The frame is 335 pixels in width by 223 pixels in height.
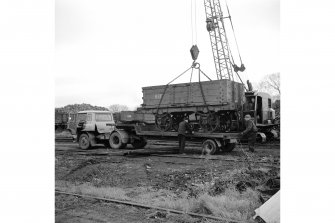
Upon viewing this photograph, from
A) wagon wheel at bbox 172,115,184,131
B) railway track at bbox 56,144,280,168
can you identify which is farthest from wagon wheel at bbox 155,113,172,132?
railway track at bbox 56,144,280,168

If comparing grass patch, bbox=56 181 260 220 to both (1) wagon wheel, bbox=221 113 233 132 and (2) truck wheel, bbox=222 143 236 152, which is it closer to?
(2) truck wheel, bbox=222 143 236 152

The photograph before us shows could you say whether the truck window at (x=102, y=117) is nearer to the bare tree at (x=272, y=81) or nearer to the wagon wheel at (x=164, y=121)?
the wagon wheel at (x=164, y=121)

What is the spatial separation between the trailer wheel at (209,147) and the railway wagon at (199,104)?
0.70m

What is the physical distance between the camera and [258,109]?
9.14 meters

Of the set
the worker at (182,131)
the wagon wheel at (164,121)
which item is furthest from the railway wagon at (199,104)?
the worker at (182,131)

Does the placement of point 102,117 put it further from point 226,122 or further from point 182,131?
point 226,122

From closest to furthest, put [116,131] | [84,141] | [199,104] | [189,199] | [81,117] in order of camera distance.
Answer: [189,199] → [199,104] → [116,131] → [84,141] → [81,117]

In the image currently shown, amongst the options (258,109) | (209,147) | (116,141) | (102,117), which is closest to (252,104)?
(258,109)

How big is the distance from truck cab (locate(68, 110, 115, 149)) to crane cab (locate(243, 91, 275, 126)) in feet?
13.8

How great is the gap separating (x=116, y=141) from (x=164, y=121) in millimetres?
1712

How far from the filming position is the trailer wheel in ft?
25.8
